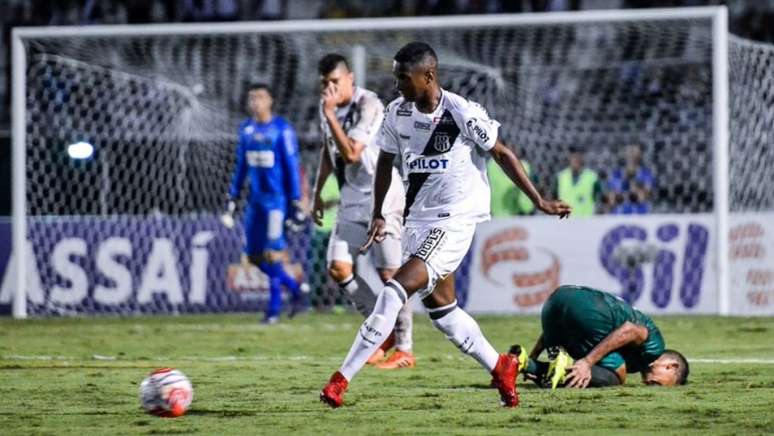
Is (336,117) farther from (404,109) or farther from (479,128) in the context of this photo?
(479,128)

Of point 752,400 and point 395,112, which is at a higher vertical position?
point 395,112

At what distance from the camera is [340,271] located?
1182 cm

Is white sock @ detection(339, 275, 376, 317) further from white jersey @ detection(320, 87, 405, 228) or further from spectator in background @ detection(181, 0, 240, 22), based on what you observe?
spectator in background @ detection(181, 0, 240, 22)

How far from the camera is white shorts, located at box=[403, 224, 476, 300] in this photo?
27.7ft

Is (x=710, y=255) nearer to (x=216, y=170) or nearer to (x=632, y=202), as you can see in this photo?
(x=632, y=202)

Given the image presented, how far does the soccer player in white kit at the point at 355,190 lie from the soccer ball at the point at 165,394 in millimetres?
3416

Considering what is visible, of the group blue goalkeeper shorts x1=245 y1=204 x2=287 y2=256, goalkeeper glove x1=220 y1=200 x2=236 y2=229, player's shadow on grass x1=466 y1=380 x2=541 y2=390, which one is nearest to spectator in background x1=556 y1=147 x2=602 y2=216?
blue goalkeeper shorts x1=245 y1=204 x2=287 y2=256

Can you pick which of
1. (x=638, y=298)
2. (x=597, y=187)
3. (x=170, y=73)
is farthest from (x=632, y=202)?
(x=170, y=73)

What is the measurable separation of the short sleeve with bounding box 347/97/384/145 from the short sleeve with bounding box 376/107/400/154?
2.62 m

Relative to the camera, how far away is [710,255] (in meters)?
16.6

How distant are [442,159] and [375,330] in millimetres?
1079

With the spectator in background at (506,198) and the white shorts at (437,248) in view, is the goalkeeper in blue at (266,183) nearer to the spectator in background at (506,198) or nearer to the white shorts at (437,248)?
the spectator in background at (506,198)

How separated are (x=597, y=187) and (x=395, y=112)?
9.82 m

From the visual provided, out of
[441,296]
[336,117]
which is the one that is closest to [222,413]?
[441,296]
